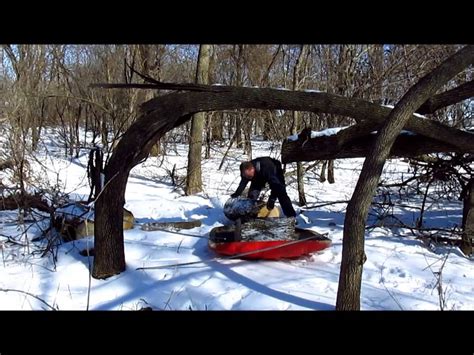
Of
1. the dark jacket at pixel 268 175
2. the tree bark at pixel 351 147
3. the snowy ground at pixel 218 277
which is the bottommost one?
the snowy ground at pixel 218 277

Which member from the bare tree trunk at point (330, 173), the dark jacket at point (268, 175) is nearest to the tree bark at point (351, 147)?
the dark jacket at point (268, 175)

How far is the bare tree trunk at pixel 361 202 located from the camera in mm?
3758

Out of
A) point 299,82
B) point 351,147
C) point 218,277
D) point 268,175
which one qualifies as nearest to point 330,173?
point 299,82

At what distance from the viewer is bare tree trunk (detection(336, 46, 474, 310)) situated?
3.76 metres

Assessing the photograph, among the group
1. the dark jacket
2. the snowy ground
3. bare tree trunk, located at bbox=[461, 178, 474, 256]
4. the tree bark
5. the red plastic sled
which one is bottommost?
the snowy ground

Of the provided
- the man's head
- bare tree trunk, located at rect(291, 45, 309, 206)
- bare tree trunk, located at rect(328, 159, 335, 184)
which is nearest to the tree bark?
the man's head

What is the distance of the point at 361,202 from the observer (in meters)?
3.76

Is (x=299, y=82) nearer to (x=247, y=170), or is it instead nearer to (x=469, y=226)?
(x=247, y=170)

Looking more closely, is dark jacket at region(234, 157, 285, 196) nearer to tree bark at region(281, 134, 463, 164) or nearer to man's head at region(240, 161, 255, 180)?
man's head at region(240, 161, 255, 180)

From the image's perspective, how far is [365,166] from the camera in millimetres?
3834

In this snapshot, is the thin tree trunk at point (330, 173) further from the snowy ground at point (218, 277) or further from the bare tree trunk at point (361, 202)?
the bare tree trunk at point (361, 202)

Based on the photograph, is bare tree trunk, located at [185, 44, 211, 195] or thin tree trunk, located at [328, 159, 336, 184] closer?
bare tree trunk, located at [185, 44, 211, 195]
